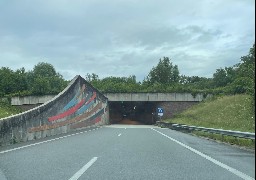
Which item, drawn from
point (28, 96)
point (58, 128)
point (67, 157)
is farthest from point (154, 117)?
point (67, 157)

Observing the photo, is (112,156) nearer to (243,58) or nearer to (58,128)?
(58,128)

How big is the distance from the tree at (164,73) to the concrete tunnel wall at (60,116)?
8450 centimetres

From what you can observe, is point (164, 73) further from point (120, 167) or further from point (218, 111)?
point (120, 167)

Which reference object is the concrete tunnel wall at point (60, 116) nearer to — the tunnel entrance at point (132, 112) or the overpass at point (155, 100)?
the overpass at point (155, 100)

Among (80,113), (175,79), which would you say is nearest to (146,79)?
(175,79)

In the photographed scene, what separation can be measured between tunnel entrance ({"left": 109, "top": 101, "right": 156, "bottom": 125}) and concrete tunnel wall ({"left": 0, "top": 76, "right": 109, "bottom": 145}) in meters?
22.2

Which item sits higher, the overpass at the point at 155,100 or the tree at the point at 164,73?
the tree at the point at 164,73

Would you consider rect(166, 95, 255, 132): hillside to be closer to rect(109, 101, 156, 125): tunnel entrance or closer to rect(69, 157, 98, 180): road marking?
rect(109, 101, 156, 125): tunnel entrance

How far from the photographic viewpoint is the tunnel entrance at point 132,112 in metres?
75.6

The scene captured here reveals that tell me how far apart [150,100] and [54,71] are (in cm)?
10042

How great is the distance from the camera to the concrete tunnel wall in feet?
53.7

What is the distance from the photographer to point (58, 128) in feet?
85.5

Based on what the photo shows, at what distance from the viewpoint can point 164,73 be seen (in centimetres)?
13688

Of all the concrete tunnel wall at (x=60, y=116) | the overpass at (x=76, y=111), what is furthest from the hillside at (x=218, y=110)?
the concrete tunnel wall at (x=60, y=116)
